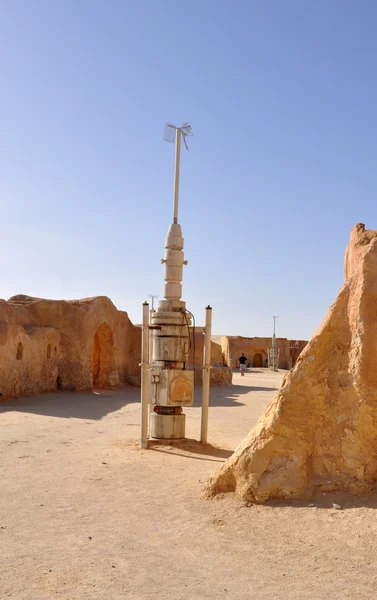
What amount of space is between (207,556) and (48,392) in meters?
13.6

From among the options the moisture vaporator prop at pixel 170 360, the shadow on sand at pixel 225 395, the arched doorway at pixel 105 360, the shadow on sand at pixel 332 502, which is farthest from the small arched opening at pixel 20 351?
the shadow on sand at pixel 332 502

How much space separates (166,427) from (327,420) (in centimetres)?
418

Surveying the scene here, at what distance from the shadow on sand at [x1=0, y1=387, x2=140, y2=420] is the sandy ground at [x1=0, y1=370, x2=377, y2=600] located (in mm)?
5099

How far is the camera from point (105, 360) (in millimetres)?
21016

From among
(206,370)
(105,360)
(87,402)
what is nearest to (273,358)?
(105,360)

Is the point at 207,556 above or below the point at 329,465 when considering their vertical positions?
below

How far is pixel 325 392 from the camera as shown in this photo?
520 centimetres

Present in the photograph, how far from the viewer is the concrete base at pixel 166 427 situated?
29.1 feet

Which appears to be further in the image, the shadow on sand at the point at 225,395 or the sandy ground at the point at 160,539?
the shadow on sand at the point at 225,395

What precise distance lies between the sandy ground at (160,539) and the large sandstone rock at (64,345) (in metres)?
7.93

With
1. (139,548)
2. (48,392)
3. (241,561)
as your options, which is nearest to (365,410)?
(241,561)

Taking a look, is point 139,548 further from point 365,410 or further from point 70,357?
point 70,357

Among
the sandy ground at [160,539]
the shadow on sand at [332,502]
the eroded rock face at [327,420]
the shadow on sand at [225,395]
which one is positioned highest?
the eroded rock face at [327,420]

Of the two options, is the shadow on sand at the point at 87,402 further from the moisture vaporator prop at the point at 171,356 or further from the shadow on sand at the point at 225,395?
the moisture vaporator prop at the point at 171,356
